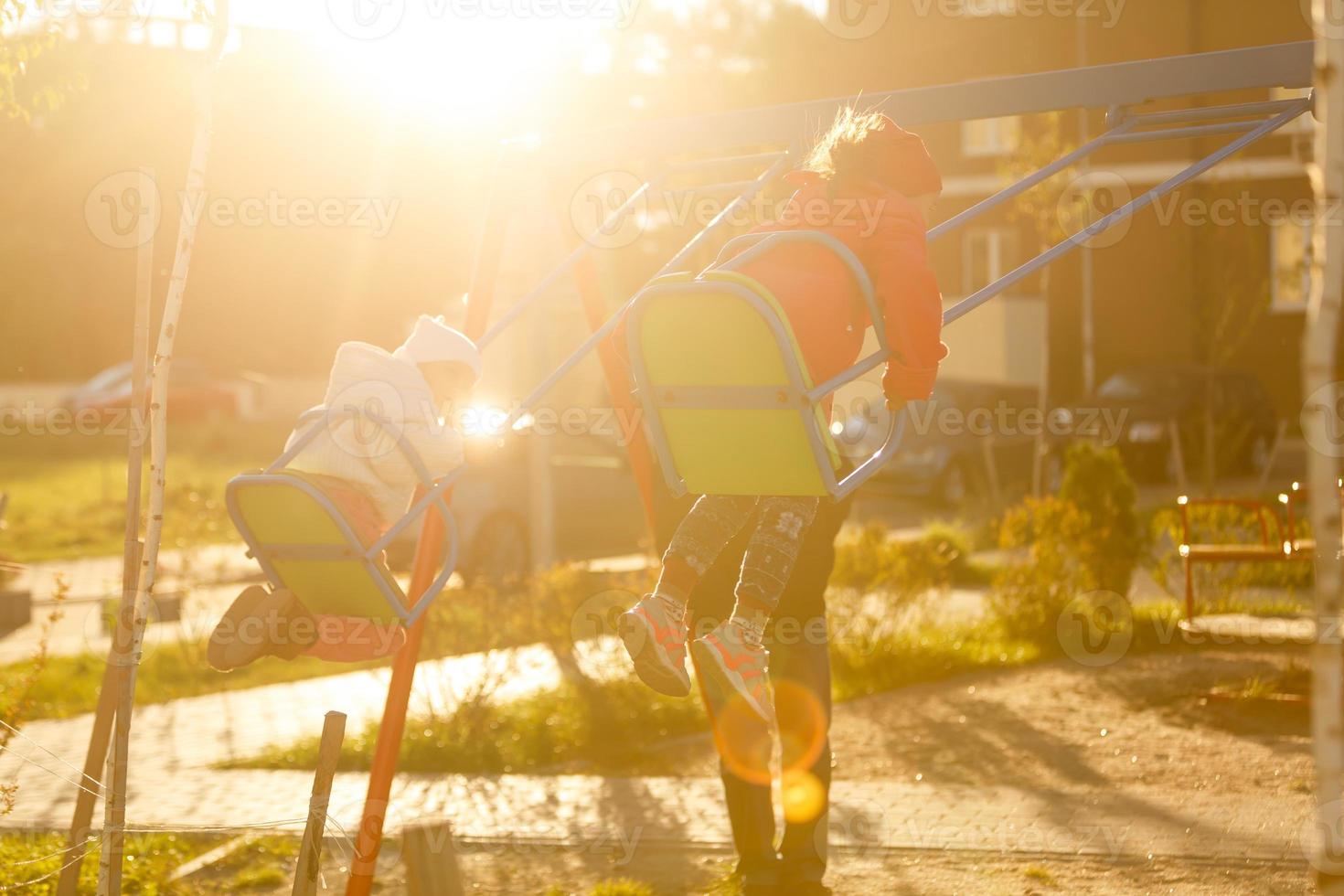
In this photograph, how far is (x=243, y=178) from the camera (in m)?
29.1

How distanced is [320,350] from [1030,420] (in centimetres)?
3125

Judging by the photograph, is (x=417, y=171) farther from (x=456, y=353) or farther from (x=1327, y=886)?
(x=1327, y=886)

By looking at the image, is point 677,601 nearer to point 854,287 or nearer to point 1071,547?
point 854,287

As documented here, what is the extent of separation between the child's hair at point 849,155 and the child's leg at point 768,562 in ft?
3.00

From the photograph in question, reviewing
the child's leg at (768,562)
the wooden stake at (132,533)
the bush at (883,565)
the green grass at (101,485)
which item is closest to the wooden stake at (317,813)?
the wooden stake at (132,533)

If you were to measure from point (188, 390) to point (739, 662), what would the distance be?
1377 inches

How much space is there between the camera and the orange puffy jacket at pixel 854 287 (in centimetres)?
410

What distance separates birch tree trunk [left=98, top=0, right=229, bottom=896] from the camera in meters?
4.31

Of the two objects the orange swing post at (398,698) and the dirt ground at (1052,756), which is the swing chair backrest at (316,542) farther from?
the dirt ground at (1052,756)

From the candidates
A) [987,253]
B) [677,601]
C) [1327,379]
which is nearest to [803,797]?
[677,601]

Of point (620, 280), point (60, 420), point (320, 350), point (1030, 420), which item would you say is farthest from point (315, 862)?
point (320, 350)

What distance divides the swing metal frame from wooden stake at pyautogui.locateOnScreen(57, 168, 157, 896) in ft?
2.86

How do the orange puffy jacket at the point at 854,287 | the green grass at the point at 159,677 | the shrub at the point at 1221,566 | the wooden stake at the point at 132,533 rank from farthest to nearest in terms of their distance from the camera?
the shrub at the point at 1221,566
the green grass at the point at 159,677
the wooden stake at the point at 132,533
the orange puffy jacket at the point at 854,287

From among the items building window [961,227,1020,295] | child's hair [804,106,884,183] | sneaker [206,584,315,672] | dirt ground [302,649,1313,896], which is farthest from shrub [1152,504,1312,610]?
building window [961,227,1020,295]
